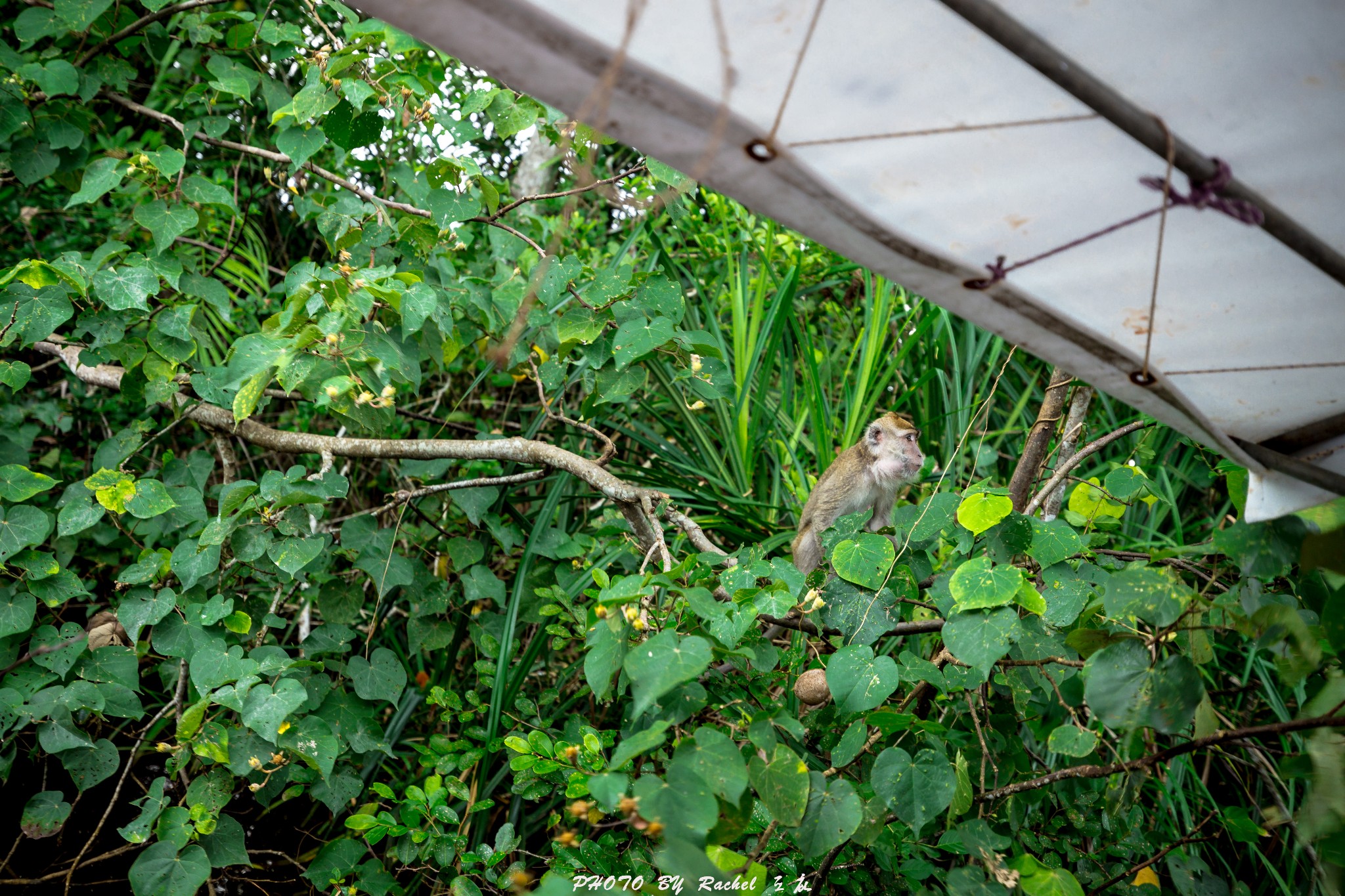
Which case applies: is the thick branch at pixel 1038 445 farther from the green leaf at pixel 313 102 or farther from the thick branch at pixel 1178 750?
the green leaf at pixel 313 102

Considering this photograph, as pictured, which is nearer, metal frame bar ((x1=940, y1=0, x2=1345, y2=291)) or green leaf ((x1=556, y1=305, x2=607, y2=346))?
metal frame bar ((x1=940, y1=0, x2=1345, y2=291))

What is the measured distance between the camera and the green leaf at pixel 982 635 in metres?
1.41

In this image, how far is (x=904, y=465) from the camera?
3188mm

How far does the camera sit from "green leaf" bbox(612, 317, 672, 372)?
1990mm

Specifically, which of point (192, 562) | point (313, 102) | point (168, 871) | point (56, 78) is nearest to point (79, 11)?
point (56, 78)

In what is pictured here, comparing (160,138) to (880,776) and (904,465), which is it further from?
(880,776)

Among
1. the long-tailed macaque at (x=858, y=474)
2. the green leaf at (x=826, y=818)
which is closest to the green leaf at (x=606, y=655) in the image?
the green leaf at (x=826, y=818)

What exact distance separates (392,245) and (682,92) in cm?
194

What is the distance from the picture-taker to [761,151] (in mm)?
853

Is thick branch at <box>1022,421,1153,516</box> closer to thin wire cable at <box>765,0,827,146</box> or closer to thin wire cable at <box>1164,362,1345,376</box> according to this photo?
thin wire cable at <box>1164,362,1345,376</box>

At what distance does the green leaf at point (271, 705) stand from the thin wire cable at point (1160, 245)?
165cm

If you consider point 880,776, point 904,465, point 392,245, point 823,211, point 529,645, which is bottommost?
point 529,645

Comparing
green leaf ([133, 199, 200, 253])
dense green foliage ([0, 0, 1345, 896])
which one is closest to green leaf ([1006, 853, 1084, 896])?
dense green foliage ([0, 0, 1345, 896])

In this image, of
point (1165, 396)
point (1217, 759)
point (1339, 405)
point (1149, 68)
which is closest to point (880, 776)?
point (1165, 396)
